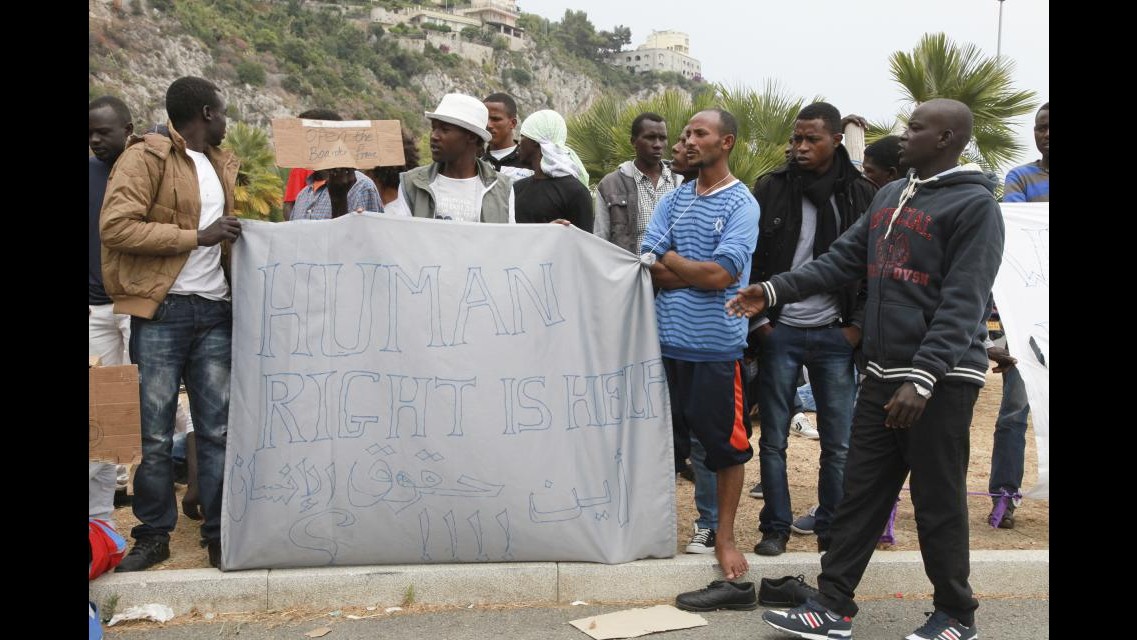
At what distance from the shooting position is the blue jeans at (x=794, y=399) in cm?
479

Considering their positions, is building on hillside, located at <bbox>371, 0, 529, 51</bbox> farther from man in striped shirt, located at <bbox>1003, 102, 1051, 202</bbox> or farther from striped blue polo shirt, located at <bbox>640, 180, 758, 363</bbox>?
striped blue polo shirt, located at <bbox>640, 180, 758, 363</bbox>

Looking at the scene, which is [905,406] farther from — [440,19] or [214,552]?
[440,19]

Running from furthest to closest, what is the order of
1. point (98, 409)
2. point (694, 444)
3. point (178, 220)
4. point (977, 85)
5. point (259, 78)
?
point (259, 78) → point (977, 85) → point (694, 444) → point (178, 220) → point (98, 409)

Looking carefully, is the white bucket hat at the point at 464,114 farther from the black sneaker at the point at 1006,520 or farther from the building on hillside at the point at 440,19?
the building on hillside at the point at 440,19

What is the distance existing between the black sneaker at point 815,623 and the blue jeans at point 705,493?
0.87m

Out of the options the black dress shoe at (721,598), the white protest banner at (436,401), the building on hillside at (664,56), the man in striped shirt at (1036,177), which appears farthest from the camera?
the building on hillside at (664,56)

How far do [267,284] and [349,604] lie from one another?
4.78 ft

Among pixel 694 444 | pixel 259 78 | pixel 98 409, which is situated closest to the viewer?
pixel 98 409

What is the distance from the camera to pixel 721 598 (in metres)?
4.35

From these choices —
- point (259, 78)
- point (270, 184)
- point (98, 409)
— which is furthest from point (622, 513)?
point (259, 78)

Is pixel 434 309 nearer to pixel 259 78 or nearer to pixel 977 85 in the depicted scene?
pixel 977 85

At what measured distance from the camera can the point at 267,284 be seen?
454cm

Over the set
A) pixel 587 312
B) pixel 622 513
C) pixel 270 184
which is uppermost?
pixel 270 184

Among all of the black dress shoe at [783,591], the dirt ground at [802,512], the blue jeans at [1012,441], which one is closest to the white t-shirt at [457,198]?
the dirt ground at [802,512]
